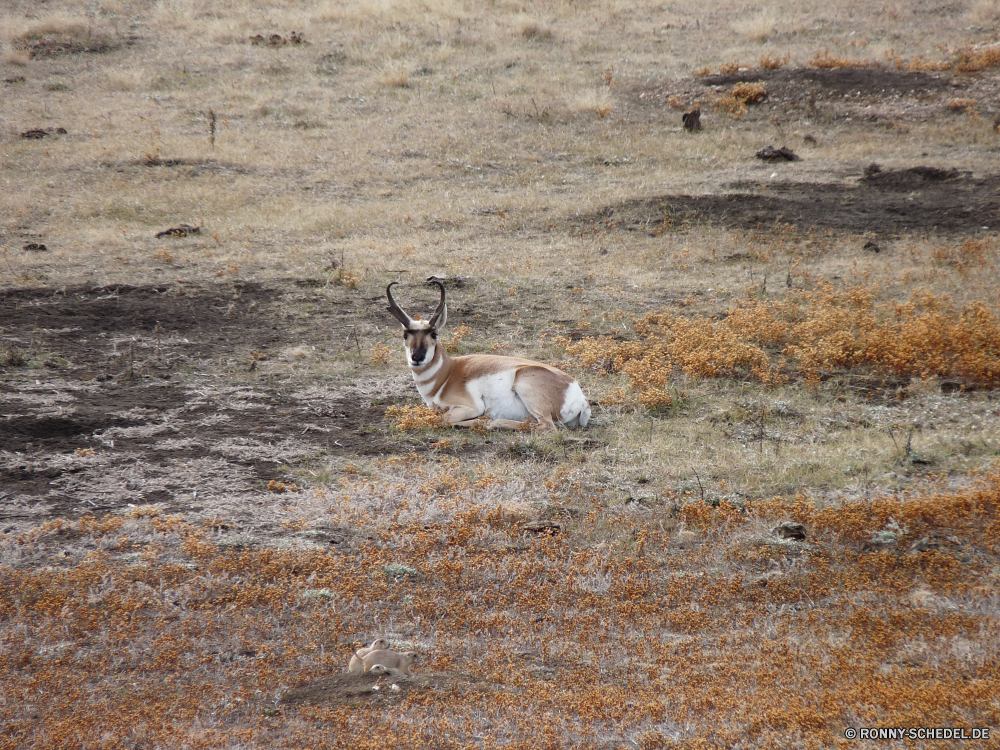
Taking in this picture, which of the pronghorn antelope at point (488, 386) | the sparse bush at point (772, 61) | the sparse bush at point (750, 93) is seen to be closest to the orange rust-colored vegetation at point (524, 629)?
the pronghorn antelope at point (488, 386)

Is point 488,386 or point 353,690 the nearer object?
point 353,690

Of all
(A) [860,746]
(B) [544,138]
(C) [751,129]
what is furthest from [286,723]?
(C) [751,129]

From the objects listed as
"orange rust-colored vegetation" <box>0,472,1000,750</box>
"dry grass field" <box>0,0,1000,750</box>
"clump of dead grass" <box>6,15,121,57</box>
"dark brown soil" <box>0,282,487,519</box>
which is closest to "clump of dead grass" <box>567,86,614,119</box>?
"dry grass field" <box>0,0,1000,750</box>

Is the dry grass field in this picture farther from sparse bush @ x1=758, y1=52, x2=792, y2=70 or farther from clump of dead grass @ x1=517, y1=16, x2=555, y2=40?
clump of dead grass @ x1=517, y1=16, x2=555, y2=40

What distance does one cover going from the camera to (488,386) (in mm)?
10016

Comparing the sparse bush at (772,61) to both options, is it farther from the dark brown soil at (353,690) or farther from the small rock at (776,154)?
the dark brown soil at (353,690)

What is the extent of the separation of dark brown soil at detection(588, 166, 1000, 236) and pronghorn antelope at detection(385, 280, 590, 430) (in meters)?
7.85

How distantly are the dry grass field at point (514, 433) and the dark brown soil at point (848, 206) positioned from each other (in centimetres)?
10

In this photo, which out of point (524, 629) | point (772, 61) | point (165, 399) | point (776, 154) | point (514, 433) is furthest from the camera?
point (772, 61)

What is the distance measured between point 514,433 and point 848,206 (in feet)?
36.0

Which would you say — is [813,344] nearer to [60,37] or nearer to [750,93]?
[750,93]

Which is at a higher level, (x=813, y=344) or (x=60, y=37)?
(x=60, y=37)

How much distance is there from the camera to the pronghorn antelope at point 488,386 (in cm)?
966

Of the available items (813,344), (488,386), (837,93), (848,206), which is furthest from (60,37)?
(813,344)
